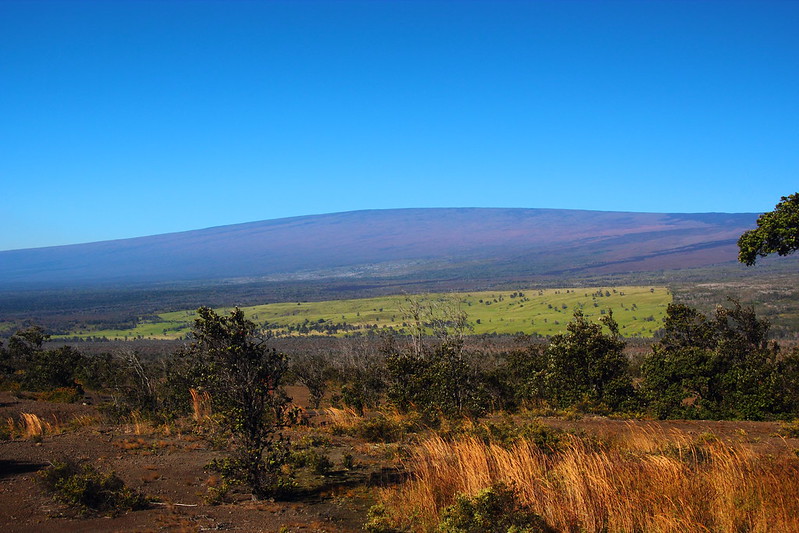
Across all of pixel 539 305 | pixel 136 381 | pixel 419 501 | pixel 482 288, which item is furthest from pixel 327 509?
pixel 482 288

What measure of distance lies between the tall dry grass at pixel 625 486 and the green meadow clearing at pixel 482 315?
150ft

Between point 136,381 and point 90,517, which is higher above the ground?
point 90,517

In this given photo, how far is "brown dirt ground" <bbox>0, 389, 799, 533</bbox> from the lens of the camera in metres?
6.11

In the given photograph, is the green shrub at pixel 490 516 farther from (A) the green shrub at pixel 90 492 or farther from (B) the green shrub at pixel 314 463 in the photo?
(A) the green shrub at pixel 90 492

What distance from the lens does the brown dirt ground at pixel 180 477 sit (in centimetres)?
611

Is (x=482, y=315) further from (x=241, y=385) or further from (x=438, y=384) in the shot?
(x=241, y=385)

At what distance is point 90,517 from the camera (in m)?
6.33

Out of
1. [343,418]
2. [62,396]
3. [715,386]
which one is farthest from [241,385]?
[62,396]

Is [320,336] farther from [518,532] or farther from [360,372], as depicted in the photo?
[518,532]

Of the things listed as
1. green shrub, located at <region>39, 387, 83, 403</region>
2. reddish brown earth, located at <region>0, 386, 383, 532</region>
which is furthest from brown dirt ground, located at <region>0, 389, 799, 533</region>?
green shrub, located at <region>39, 387, 83, 403</region>

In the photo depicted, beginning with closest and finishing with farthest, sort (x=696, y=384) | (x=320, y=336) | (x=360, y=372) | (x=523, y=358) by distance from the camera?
(x=696, y=384) → (x=523, y=358) → (x=360, y=372) → (x=320, y=336)

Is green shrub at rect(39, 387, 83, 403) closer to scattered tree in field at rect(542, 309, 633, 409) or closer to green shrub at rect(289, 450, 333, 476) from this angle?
green shrub at rect(289, 450, 333, 476)

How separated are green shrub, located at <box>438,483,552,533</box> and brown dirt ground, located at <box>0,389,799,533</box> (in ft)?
4.46

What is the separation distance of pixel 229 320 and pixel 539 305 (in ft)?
254
